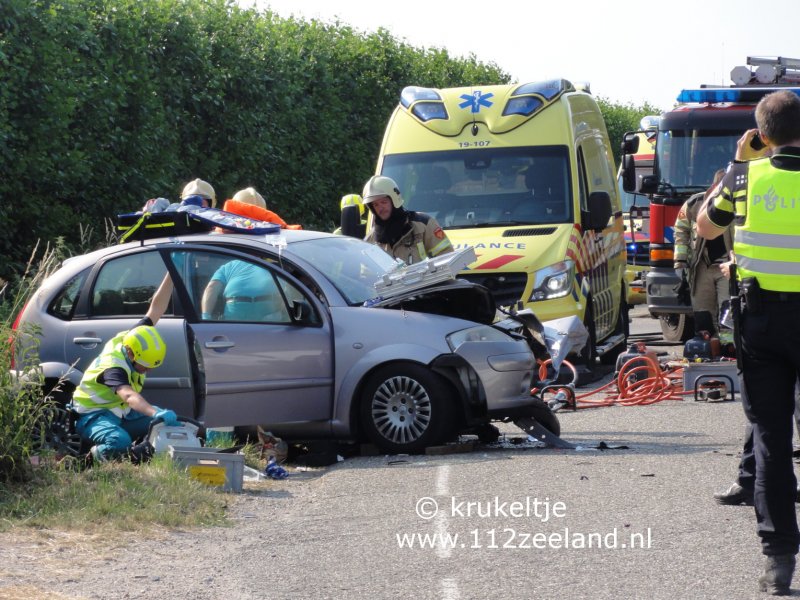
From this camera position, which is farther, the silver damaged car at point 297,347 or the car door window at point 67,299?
the car door window at point 67,299

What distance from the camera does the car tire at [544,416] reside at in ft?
33.3

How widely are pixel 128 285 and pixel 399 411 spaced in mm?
2119

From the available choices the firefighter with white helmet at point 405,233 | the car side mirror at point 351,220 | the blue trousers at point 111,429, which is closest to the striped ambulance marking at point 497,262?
the car side mirror at point 351,220

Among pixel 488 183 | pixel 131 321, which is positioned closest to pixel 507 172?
pixel 488 183

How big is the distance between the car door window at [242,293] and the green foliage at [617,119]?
33.7m

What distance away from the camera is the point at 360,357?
9.89m

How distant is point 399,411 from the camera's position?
Answer: 9.91 m

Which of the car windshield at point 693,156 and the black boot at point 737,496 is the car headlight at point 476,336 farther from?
the car windshield at point 693,156

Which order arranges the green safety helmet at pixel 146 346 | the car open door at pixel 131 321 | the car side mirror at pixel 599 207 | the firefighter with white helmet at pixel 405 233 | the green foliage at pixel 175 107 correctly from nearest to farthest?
the green safety helmet at pixel 146 346 → the car open door at pixel 131 321 → the firefighter with white helmet at pixel 405 233 → the car side mirror at pixel 599 207 → the green foliage at pixel 175 107

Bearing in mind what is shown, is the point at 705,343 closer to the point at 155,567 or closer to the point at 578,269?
the point at 578,269

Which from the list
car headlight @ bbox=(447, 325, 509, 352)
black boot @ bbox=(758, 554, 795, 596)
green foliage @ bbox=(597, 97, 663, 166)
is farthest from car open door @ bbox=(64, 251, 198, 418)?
green foliage @ bbox=(597, 97, 663, 166)

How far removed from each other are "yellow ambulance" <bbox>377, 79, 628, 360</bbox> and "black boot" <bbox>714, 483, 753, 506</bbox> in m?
6.25

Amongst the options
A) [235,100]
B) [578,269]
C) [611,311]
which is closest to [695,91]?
[611,311]

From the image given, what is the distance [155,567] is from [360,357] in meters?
3.30
